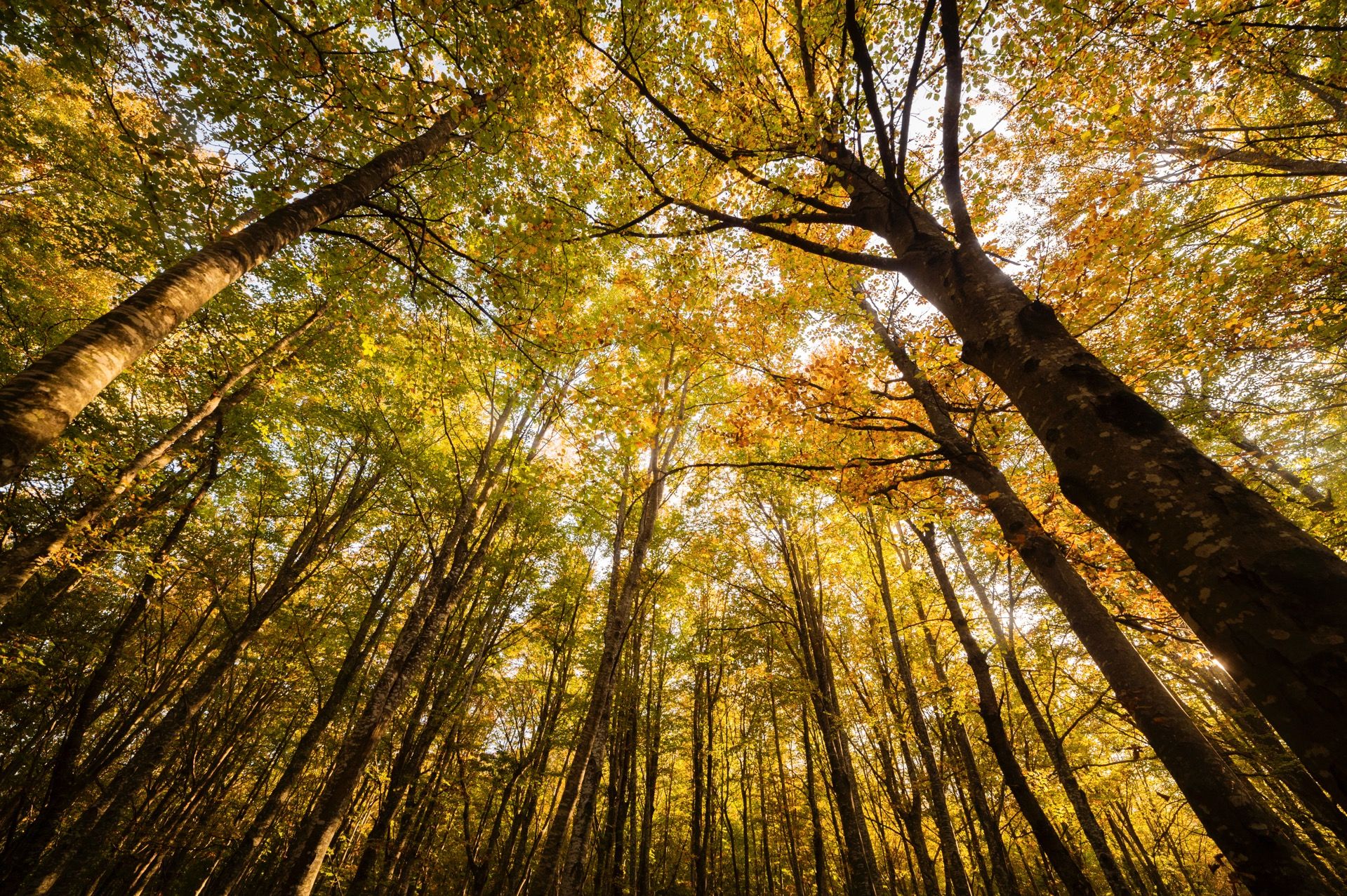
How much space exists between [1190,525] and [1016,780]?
6.03m

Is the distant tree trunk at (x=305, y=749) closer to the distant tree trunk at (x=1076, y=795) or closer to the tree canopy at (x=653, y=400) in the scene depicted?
the tree canopy at (x=653, y=400)

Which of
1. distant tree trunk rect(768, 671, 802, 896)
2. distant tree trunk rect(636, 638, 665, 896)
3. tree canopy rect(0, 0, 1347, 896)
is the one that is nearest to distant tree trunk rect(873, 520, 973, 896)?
tree canopy rect(0, 0, 1347, 896)

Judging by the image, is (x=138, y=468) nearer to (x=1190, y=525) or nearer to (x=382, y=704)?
(x=382, y=704)

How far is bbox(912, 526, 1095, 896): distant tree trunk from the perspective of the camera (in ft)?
15.9

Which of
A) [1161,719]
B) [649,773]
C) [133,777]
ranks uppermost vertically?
[649,773]

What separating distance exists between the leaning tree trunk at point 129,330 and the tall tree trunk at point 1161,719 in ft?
17.0

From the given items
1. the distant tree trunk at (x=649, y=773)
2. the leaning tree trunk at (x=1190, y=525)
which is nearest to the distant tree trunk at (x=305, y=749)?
the distant tree trunk at (x=649, y=773)

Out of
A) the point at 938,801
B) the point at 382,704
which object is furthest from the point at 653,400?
the point at 938,801

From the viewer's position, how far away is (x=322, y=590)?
42.7ft

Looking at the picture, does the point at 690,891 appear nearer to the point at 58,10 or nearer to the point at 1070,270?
the point at 1070,270

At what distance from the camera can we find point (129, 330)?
2719mm

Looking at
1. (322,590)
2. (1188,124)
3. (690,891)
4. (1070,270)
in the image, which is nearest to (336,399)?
(322,590)

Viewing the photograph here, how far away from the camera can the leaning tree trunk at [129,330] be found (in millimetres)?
2148

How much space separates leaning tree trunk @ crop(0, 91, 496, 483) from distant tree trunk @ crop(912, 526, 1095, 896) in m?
8.23
